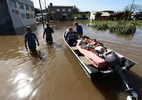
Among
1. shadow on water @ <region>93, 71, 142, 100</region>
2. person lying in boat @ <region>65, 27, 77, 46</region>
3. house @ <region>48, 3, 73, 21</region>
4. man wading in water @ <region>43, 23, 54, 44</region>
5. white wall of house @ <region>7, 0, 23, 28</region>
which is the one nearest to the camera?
shadow on water @ <region>93, 71, 142, 100</region>

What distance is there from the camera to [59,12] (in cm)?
5378

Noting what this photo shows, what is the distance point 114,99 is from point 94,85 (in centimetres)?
91

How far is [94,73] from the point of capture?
410 centimetres

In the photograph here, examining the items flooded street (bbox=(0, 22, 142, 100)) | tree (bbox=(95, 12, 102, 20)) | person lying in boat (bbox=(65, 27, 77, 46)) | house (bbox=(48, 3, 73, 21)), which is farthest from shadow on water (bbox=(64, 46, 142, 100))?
house (bbox=(48, 3, 73, 21))

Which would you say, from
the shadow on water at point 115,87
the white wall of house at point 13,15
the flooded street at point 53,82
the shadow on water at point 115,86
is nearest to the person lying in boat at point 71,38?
the flooded street at point 53,82

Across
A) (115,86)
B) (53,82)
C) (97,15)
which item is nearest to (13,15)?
(53,82)

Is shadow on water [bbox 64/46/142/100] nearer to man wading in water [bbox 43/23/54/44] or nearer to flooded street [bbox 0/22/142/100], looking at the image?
flooded street [bbox 0/22/142/100]

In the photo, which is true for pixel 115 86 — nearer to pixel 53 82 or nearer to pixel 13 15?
pixel 53 82

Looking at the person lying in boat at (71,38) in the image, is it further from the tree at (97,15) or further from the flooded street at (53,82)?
the tree at (97,15)

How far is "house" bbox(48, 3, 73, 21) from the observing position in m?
53.3

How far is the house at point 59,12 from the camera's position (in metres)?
53.3

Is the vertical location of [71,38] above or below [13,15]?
below

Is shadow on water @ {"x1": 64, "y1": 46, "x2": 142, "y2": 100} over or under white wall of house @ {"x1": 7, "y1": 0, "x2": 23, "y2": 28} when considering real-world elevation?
under

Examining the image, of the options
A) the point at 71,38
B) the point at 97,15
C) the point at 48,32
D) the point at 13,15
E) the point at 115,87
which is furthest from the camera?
the point at 97,15
